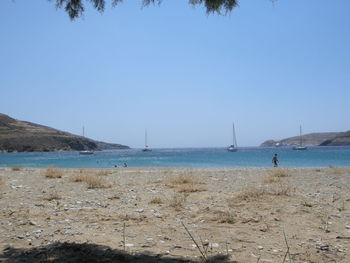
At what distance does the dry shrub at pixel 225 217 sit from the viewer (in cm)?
634

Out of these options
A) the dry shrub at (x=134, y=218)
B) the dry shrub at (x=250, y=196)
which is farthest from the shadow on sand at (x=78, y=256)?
the dry shrub at (x=250, y=196)

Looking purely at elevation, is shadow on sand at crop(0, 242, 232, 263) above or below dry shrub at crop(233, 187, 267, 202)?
below

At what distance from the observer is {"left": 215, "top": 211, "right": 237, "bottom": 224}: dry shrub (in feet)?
20.8

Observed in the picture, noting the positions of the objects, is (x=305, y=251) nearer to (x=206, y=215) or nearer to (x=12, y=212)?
(x=206, y=215)

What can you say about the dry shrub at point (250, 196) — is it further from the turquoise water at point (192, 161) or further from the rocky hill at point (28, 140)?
the rocky hill at point (28, 140)

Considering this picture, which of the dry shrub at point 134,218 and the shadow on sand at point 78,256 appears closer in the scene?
the shadow on sand at point 78,256

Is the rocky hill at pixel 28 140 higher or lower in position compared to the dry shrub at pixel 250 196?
higher

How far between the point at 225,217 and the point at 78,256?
3241 millimetres

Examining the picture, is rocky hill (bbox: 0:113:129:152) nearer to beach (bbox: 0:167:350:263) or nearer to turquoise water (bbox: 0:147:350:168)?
turquoise water (bbox: 0:147:350:168)

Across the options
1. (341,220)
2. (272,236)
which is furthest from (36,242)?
(341,220)

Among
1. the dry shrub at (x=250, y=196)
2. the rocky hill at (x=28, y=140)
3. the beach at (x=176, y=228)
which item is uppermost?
the rocky hill at (x=28, y=140)

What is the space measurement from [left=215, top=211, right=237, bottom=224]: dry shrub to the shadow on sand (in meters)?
2.04

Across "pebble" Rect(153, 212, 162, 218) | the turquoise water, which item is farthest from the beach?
the turquoise water

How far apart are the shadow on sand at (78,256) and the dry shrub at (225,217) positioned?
6.69 feet
